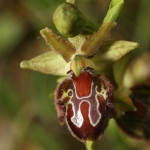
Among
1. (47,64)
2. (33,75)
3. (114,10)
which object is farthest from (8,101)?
(114,10)

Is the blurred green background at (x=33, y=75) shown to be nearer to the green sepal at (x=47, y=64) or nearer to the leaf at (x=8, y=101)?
the leaf at (x=8, y=101)

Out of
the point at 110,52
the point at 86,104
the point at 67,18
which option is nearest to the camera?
the point at 67,18

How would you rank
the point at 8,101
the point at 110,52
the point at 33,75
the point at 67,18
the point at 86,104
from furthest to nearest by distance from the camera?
the point at 33,75 → the point at 8,101 → the point at 110,52 → the point at 86,104 → the point at 67,18

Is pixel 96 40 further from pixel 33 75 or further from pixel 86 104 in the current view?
pixel 33 75

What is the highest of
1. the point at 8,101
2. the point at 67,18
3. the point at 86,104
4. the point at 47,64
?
the point at 67,18

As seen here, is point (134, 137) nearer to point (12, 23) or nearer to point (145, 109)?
point (145, 109)

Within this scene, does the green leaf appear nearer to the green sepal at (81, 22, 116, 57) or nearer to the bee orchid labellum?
the green sepal at (81, 22, 116, 57)

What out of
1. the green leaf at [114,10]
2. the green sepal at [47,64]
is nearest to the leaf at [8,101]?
the green sepal at [47,64]
